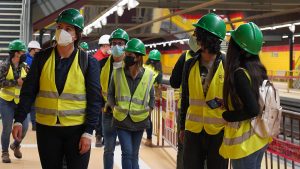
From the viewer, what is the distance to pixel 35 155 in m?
7.50

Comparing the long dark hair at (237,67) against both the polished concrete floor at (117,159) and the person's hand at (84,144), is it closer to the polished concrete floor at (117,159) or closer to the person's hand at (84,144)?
the person's hand at (84,144)

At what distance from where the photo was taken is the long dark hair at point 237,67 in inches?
122

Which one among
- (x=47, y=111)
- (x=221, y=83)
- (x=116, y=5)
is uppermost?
(x=116, y=5)

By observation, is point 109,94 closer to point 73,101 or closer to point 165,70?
point 73,101

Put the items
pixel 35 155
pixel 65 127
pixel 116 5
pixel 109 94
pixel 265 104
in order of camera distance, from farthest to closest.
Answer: pixel 116 5 < pixel 35 155 < pixel 109 94 < pixel 65 127 < pixel 265 104

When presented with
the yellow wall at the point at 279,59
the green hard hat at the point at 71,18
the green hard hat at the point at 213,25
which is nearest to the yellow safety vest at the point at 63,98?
the green hard hat at the point at 71,18

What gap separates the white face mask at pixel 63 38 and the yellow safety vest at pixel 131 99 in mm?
1399

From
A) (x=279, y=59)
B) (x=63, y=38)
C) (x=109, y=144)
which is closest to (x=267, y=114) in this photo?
(x=63, y=38)

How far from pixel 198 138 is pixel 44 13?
12.4m

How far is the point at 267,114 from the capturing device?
316 cm

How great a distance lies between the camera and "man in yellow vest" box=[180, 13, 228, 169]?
353 centimetres

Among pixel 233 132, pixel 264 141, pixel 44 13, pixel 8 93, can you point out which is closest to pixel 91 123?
pixel 233 132

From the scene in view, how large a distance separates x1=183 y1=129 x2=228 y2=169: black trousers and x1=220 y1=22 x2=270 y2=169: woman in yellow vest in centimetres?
30

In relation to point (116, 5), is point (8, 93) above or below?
below
